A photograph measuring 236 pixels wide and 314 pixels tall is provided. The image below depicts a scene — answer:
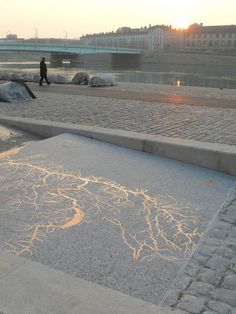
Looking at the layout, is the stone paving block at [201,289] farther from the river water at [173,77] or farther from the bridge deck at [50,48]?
the bridge deck at [50,48]

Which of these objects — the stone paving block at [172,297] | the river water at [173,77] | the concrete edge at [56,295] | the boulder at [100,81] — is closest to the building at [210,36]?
the river water at [173,77]

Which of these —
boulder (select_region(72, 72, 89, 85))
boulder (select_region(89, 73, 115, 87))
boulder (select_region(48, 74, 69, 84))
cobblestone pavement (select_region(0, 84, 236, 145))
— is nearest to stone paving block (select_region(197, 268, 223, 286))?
cobblestone pavement (select_region(0, 84, 236, 145))

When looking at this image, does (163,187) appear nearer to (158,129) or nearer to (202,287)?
(202,287)

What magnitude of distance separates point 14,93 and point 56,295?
10673mm

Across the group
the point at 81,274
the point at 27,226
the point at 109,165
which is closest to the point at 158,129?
the point at 109,165

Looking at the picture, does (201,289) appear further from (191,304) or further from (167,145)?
(167,145)

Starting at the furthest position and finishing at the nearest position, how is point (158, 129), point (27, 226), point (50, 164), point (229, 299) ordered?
1. point (158, 129)
2. point (50, 164)
3. point (27, 226)
4. point (229, 299)

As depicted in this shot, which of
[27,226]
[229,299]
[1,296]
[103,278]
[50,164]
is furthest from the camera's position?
[50,164]

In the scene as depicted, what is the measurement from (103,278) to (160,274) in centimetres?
50

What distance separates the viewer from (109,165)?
6.32 metres

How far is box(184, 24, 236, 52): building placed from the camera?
114 metres

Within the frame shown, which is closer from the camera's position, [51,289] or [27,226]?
[51,289]

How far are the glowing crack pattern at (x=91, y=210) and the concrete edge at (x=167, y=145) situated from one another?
1.54 meters

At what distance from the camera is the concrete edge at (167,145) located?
6301mm
